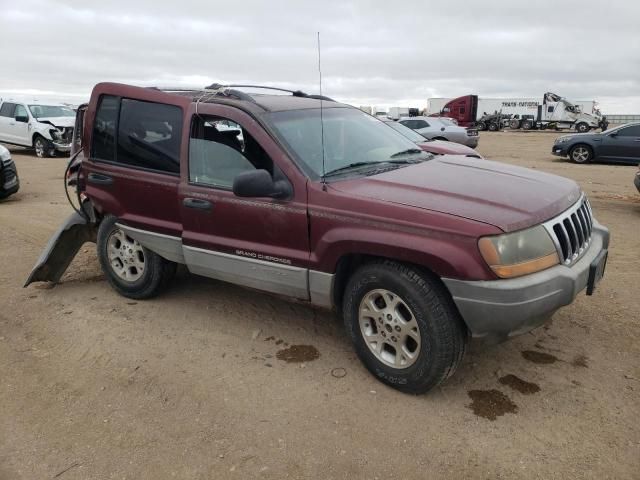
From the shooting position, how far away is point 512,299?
2.85 m

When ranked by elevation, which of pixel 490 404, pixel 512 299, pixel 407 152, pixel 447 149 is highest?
pixel 407 152

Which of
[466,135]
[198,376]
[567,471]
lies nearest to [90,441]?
[198,376]

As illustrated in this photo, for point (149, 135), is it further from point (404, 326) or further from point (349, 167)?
point (404, 326)

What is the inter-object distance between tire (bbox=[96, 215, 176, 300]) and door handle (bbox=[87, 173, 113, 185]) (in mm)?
324

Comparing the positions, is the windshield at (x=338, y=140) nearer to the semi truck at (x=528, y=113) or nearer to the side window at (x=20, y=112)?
the side window at (x=20, y=112)

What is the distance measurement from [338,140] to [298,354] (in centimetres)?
161

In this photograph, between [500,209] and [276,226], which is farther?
[276,226]

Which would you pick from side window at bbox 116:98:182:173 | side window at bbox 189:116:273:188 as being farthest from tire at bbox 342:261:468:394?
side window at bbox 116:98:182:173

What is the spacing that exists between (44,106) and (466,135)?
14507 mm

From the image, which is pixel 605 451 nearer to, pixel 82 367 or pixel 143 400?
pixel 143 400

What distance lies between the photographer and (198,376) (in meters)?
3.58

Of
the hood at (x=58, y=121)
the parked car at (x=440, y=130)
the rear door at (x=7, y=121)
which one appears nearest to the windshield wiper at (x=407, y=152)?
the parked car at (x=440, y=130)

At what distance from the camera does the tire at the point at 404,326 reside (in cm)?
306

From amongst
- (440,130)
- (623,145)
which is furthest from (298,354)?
(440,130)
